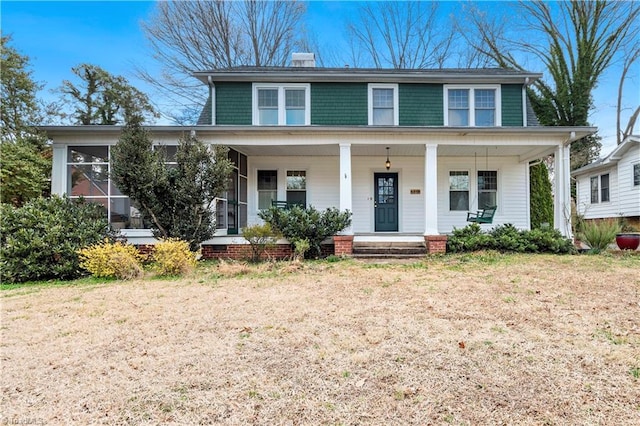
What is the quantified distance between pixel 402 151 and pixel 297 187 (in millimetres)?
3607

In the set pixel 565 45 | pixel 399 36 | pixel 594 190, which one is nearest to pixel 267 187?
pixel 399 36

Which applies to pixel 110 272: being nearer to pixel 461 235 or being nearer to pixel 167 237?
pixel 167 237

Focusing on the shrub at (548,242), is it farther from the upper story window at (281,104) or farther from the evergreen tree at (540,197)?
the upper story window at (281,104)

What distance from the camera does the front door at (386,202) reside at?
11.7 m

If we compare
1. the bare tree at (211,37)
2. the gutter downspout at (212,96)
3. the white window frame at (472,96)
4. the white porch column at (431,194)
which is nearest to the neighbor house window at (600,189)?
the white window frame at (472,96)

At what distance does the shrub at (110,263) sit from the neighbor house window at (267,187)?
210 inches

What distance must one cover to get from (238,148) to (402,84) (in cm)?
556

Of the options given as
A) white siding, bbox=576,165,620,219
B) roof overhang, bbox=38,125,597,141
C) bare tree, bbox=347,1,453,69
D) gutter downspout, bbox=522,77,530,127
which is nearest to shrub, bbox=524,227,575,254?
A: roof overhang, bbox=38,125,597,141

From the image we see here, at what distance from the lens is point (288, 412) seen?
2.19 metres

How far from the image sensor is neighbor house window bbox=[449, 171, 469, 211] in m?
11.7

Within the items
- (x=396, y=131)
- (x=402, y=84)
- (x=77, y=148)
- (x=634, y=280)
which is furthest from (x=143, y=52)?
(x=634, y=280)

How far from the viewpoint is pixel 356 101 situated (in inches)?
433

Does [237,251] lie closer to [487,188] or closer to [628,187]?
[487,188]

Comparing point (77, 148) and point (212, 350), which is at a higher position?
point (77, 148)
